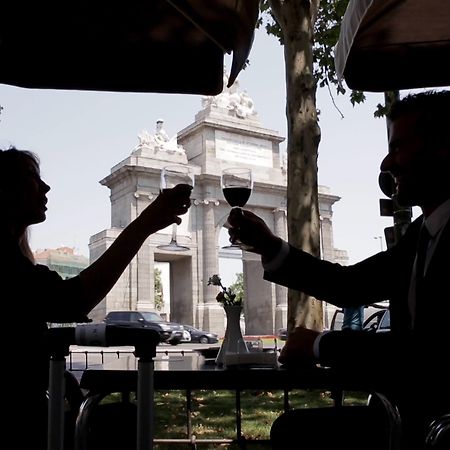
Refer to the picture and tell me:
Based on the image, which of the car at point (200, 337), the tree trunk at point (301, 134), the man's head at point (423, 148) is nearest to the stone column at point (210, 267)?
the car at point (200, 337)

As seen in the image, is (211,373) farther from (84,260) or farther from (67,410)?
(84,260)

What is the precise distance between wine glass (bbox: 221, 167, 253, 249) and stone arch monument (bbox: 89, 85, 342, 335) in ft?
106

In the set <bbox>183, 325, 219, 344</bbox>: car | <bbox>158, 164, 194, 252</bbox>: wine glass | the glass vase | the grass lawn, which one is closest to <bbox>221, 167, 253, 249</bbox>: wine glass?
<bbox>158, 164, 194, 252</bbox>: wine glass

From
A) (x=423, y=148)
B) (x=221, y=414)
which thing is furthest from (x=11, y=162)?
(x=221, y=414)

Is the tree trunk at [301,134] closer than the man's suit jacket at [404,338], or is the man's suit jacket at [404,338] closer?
the man's suit jacket at [404,338]

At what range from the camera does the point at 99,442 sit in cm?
192

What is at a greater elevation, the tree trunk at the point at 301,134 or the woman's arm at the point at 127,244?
the tree trunk at the point at 301,134

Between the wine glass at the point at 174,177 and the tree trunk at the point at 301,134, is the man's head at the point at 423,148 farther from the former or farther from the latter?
the tree trunk at the point at 301,134

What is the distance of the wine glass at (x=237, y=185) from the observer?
6.68 ft

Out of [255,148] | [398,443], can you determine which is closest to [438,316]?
[398,443]

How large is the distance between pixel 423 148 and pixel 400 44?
4.23 ft

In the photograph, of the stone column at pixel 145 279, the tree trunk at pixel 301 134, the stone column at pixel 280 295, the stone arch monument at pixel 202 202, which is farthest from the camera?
the stone column at pixel 280 295

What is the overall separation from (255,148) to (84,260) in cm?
3691

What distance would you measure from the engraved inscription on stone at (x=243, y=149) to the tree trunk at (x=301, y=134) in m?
28.8
